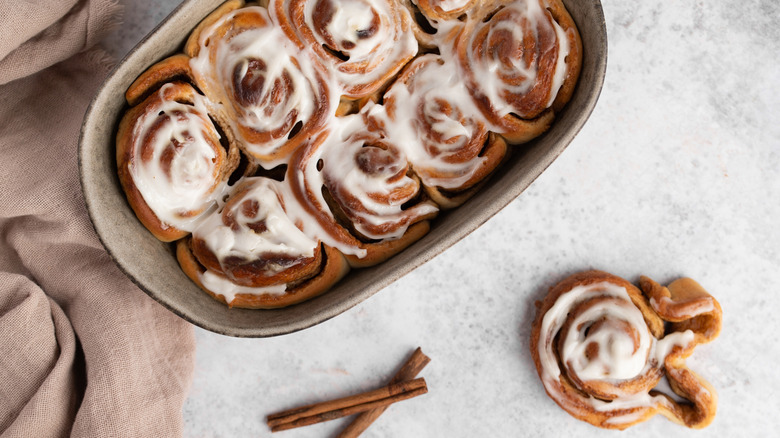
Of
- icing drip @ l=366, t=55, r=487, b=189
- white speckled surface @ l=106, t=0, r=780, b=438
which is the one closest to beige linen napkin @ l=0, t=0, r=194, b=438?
white speckled surface @ l=106, t=0, r=780, b=438

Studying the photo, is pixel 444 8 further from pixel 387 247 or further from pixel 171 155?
pixel 171 155

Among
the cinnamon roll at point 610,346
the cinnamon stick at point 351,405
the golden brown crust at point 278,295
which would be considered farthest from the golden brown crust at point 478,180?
the cinnamon stick at point 351,405

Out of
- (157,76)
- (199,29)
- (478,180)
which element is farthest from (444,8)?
(157,76)

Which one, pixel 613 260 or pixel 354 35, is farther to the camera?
pixel 613 260

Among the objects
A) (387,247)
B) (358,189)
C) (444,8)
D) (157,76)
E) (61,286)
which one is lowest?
(61,286)

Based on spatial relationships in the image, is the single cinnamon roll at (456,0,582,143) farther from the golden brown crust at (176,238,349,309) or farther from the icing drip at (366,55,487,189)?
the golden brown crust at (176,238,349,309)
